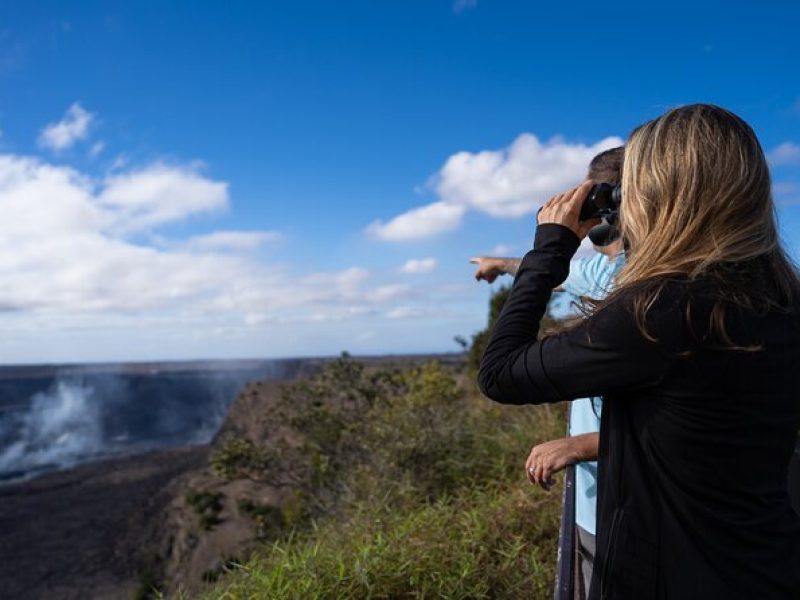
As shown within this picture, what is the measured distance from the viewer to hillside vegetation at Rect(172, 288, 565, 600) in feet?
10.5

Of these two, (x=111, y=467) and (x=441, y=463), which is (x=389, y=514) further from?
(x=111, y=467)

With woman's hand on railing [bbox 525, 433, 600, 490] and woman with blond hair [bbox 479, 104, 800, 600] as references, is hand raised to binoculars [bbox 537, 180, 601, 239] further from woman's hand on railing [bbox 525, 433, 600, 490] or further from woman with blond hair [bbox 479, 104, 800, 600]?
woman's hand on railing [bbox 525, 433, 600, 490]

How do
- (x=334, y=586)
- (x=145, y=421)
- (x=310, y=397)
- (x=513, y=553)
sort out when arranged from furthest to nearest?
1. (x=145, y=421)
2. (x=310, y=397)
3. (x=513, y=553)
4. (x=334, y=586)

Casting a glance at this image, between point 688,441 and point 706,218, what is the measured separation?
39 centimetres

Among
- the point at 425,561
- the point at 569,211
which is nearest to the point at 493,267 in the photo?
the point at 569,211

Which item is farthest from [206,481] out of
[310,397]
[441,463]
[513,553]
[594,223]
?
[594,223]

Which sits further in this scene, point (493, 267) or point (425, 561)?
point (425, 561)

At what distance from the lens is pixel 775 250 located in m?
1.31

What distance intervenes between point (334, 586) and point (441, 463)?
307cm

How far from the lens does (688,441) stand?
48.0 inches

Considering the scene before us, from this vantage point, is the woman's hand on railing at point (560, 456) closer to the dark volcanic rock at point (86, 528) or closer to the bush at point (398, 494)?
the bush at point (398, 494)

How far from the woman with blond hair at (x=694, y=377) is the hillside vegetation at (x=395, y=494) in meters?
2.02

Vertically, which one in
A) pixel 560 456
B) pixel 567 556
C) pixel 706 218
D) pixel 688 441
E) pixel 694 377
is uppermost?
pixel 706 218

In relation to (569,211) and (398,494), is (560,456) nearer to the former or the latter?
(569,211)
